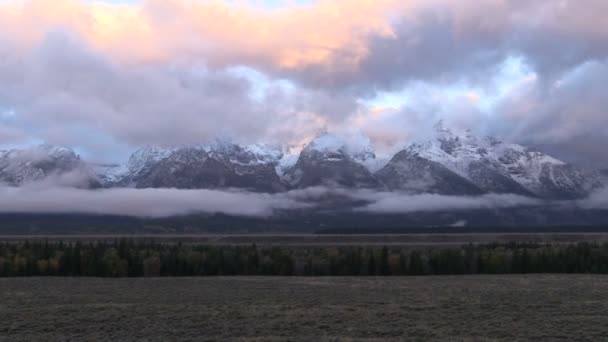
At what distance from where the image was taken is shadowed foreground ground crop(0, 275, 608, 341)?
40.4m

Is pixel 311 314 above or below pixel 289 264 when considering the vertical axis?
above

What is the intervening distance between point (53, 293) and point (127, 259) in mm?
58272

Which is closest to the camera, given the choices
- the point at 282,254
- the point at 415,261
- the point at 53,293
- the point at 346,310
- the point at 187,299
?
the point at 346,310

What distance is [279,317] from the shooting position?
46.1 metres

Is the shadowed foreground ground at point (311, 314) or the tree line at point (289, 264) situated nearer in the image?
the shadowed foreground ground at point (311, 314)

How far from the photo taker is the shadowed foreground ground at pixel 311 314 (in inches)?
1590

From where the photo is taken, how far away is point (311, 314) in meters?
47.6

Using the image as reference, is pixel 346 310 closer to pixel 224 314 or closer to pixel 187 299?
pixel 224 314

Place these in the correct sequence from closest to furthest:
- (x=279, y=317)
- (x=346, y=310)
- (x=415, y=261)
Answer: (x=279, y=317) → (x=346, y=310) → (x=415, y=261)

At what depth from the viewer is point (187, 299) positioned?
58844mm

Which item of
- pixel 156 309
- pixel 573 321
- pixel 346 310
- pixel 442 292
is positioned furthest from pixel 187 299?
pixel 573 321

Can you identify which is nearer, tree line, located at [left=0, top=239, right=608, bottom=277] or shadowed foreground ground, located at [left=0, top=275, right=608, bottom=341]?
shadowed foreground ground, located at [left=0, top=275, right=608, bottom=341]

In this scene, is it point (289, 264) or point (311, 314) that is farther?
point (289, 264)

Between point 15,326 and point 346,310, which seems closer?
point 15,326
